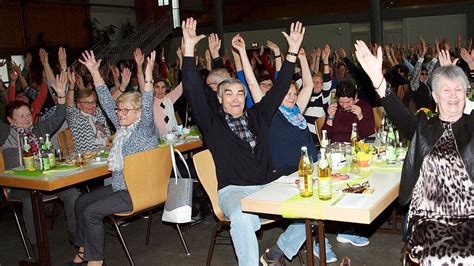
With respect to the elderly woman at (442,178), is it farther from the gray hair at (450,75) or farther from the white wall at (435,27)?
the white wall at (435,27)

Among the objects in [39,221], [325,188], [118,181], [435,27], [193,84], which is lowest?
[39,221]

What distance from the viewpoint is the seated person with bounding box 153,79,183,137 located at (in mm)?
5863

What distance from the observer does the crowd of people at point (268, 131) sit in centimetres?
268

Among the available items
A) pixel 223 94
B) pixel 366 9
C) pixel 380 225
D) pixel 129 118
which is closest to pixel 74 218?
pixel 129 118

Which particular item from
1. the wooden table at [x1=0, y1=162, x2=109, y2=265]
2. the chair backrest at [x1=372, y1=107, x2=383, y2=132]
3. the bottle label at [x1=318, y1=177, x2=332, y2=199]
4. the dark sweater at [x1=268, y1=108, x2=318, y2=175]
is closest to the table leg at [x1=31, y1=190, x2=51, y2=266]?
the wooden table at [x1=0, y1=162, x2=109, y2=265]

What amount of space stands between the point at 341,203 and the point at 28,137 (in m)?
3.12

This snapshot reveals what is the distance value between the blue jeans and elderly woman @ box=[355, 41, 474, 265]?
0.97m

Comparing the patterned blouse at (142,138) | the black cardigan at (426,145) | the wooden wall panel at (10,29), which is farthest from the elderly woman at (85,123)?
the wooden wall panel at (10,29)

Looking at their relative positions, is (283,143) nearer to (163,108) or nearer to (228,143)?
(228,143)

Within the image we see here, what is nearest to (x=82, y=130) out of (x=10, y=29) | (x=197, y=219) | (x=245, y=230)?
(x=197, y=219)

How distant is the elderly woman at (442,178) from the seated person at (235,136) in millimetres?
1030

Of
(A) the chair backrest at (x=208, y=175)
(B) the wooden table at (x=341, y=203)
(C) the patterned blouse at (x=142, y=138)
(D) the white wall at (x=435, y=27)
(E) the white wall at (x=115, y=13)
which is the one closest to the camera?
(B) the wooden table at (x=341, y=203)

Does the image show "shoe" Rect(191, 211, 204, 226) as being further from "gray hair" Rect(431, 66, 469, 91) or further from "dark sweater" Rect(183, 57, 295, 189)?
"gray hair" Rect(431, 66, 469, 91)

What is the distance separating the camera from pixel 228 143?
357 centimetres
